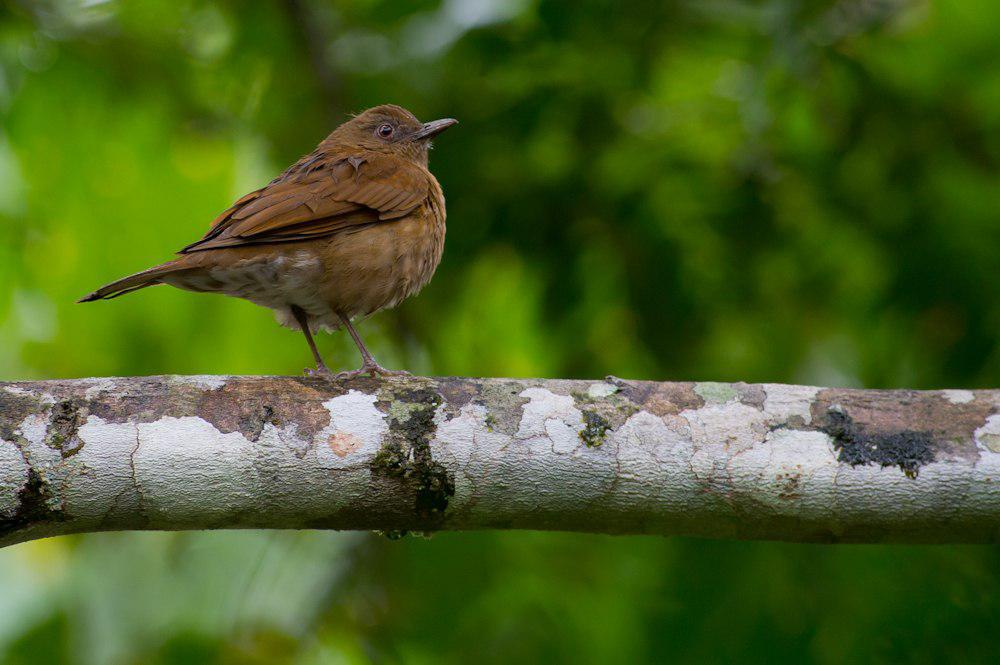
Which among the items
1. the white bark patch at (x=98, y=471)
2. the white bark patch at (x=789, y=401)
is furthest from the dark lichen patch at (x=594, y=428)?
the white bark patch at (x=98, y=471)

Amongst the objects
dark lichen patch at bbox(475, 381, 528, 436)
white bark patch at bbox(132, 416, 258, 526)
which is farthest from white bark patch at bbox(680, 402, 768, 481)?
white bark patch at bbox(132, 416, 258, 526)

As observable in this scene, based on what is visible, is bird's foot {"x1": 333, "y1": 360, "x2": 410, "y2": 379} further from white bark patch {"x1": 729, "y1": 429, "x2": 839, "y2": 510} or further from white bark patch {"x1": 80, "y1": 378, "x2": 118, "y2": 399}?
white bark patch {"x1": 729, "y1": 429, "x2": 839, "y2": 510}

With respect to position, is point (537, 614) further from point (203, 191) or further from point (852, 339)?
point (203, 191)

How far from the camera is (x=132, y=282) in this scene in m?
3.95

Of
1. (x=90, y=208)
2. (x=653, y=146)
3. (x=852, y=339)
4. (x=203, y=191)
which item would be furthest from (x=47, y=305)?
(x=852, y=339)

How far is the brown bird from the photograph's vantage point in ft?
13.9

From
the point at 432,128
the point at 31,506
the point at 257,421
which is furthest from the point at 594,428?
the point at 432,128

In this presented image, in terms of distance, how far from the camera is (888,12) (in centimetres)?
514

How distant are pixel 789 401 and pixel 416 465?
1119 mm

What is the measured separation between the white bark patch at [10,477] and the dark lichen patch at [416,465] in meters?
0.88

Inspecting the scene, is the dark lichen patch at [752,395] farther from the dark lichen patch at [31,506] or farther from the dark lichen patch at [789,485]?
the dark lichen patch at [31,506]

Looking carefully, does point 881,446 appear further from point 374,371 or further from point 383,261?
point 383,261

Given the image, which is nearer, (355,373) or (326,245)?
(355,373)

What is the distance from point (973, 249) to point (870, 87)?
0.85m
